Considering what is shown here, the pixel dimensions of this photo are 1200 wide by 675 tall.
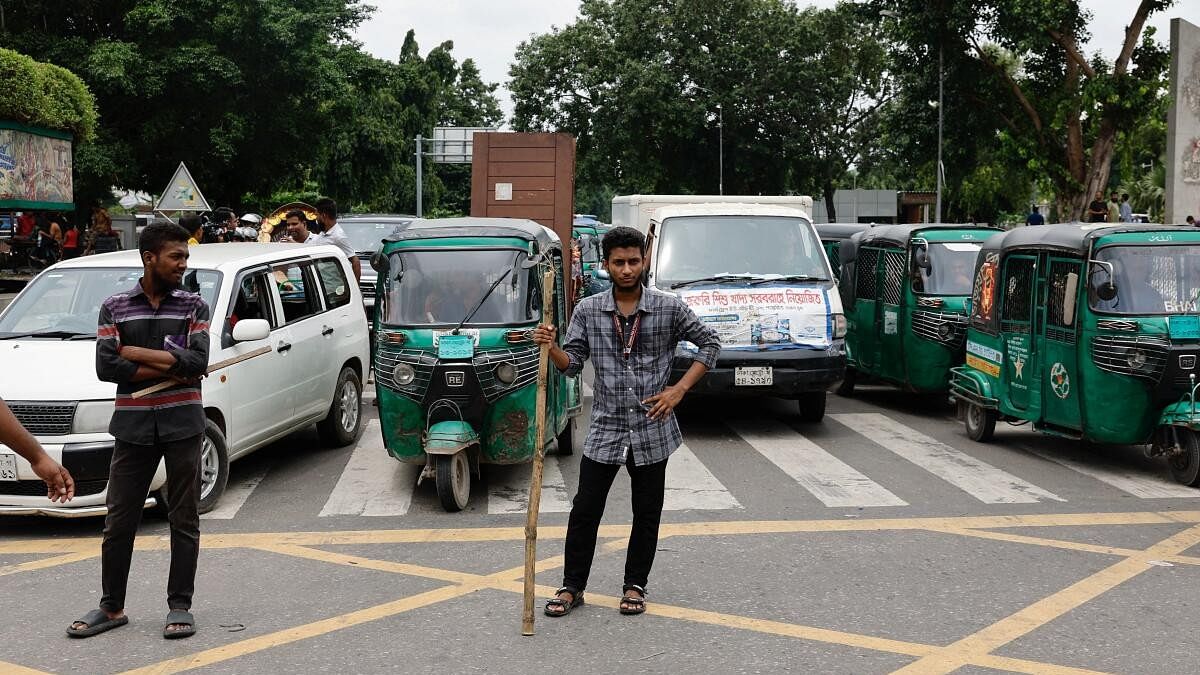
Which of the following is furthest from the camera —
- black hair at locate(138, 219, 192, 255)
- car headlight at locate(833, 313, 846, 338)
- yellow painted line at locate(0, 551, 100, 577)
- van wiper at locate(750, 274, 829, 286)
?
van wiper at locate(750, 274, 829, 286)

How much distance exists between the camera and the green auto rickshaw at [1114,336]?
8.69 meters

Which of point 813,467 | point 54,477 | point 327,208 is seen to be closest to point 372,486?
point 813,467

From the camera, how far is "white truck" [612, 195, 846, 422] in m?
10.9

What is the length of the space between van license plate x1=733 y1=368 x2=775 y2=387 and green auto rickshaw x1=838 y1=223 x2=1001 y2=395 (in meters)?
2.11

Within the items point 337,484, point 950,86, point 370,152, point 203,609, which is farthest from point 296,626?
point 370,152

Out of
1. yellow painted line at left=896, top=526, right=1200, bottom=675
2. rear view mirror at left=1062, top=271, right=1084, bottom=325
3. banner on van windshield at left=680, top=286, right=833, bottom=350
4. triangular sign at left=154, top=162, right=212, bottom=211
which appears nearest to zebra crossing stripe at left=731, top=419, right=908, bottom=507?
banner on van windshield at left=680, top=286, right=833, bottom=350

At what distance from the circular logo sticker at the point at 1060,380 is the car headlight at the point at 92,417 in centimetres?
658

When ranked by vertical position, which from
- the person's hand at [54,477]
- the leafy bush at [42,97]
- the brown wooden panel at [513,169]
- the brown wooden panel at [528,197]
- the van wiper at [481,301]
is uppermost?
the leafy bush at [42,97]

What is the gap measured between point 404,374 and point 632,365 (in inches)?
116

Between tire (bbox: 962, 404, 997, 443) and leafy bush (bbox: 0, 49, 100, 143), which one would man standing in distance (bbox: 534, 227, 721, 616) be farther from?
leafy bush (bbox: 0, 49, 100, 143)

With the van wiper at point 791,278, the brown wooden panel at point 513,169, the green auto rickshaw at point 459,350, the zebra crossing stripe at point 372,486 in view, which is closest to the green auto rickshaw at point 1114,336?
the van wiper at point 791,278

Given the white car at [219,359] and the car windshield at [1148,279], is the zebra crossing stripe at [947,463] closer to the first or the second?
the car windshield at [1148,279]

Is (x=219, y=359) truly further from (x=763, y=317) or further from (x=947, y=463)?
(x=947, y=463)

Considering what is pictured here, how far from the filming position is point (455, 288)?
8672 millimetres
